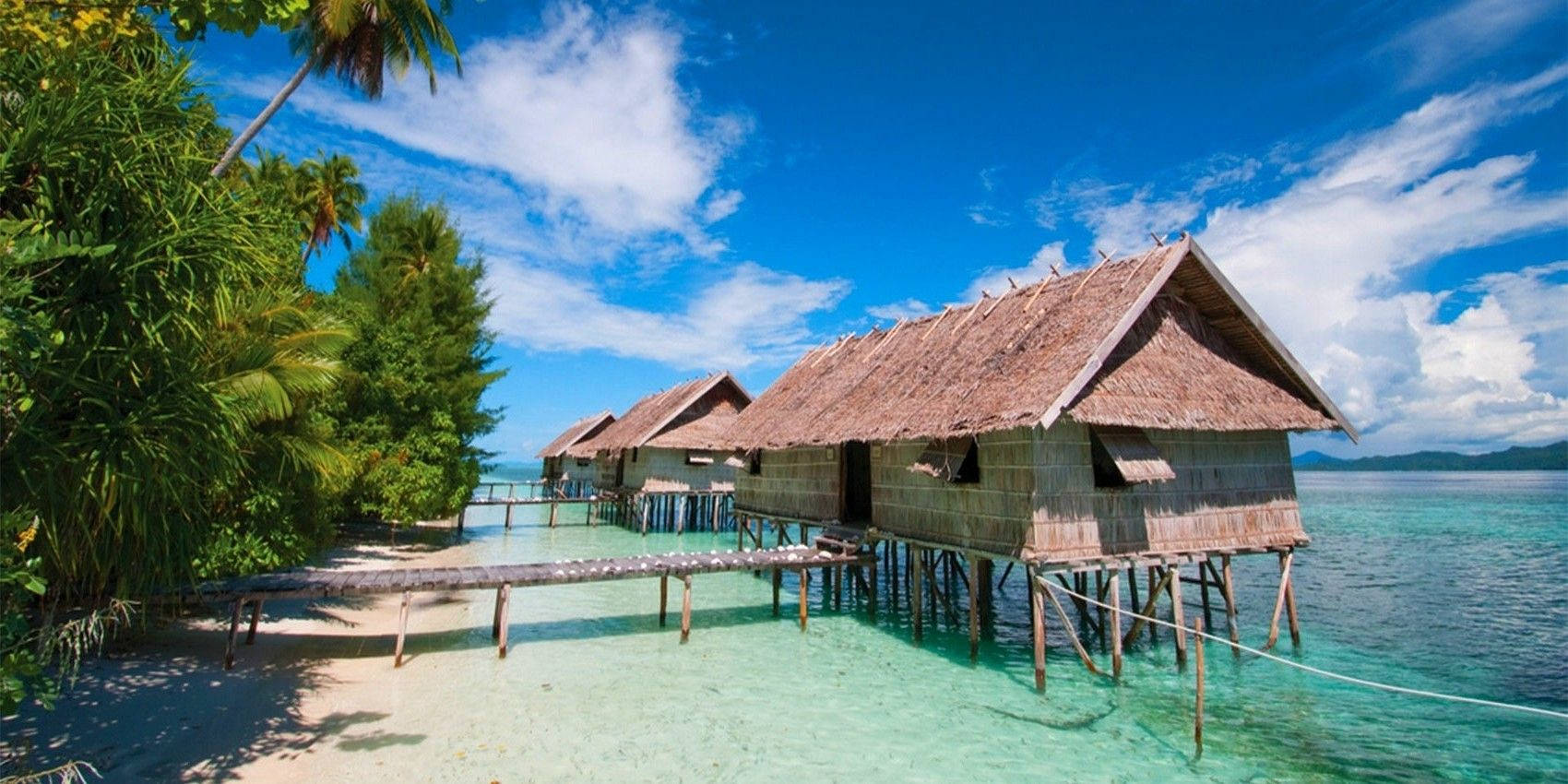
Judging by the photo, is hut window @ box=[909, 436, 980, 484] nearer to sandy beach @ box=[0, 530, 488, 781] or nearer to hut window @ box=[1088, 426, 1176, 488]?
hut window @ box=[1088, 426, 1176, 488]

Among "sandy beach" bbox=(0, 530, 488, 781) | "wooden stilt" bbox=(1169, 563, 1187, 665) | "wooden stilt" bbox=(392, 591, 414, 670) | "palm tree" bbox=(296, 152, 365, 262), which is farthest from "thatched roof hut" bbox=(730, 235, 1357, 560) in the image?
"palm tree" bbox=(296, 152, 365, 262)

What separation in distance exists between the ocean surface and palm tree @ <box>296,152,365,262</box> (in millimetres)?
18087

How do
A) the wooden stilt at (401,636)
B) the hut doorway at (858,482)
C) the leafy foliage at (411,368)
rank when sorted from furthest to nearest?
the leafy foliage at (411,368) < the hut doorway at (858,482) < the wooden stilt at (401,636)

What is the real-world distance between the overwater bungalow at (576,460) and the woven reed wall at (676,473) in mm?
9892

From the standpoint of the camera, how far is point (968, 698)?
367 inches

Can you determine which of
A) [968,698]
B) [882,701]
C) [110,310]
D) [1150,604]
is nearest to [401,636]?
[882,701]

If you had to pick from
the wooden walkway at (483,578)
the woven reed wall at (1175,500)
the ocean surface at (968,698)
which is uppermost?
the woven reed wall at (1175,500)

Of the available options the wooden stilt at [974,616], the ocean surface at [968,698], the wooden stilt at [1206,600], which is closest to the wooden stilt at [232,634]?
the ocean surface at [968,698]

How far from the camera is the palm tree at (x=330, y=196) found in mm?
25359

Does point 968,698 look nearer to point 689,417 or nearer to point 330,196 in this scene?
point 689,417

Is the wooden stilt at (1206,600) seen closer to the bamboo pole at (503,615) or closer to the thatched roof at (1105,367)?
the thatched roof at (1105,367)

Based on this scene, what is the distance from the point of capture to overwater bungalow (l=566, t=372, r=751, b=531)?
27781mm

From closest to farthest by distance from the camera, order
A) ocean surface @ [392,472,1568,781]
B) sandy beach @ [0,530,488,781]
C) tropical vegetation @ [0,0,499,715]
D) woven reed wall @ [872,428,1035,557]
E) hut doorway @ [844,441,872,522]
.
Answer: tropical vegetation @ [0,0,499,715] < sandy beach @ [0,530,488,781] < ocean surface @ [392,472,1568,781] < woven reed wall @ [872,428,1035,557] < hut doorway @ [844,441,872,522]

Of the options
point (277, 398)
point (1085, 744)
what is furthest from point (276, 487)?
point (1085, 744)
